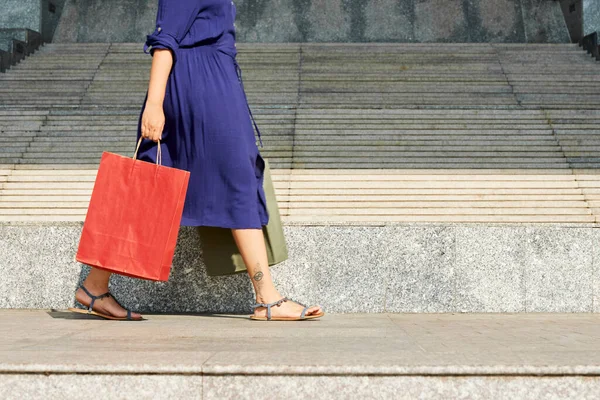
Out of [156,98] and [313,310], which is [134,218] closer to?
[156,98]

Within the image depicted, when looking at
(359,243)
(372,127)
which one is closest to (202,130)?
(359,243)

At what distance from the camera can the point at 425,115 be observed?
378 inches

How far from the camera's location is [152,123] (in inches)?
137

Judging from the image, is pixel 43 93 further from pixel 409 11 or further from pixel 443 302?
pixel 443 302

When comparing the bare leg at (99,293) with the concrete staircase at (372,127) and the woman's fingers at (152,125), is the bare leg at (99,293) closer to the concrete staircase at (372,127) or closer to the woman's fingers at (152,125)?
the woman's fingers at (152,125)

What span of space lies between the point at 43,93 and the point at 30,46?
2184mm

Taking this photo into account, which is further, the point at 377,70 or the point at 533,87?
the point at 377,70

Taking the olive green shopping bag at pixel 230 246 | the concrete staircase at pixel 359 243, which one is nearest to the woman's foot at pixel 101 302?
the concrete staircase at pixel 359 243

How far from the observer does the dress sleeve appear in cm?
356

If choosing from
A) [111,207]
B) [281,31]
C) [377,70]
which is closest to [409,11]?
[281,31]

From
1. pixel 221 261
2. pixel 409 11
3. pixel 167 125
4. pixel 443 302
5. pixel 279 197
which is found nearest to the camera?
pixel 167 125

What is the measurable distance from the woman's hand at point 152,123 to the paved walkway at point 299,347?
2.64 feet

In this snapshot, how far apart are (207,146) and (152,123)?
0.86 feet

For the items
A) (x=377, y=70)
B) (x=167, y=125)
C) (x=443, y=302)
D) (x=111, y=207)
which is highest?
(x=377, y=70)
